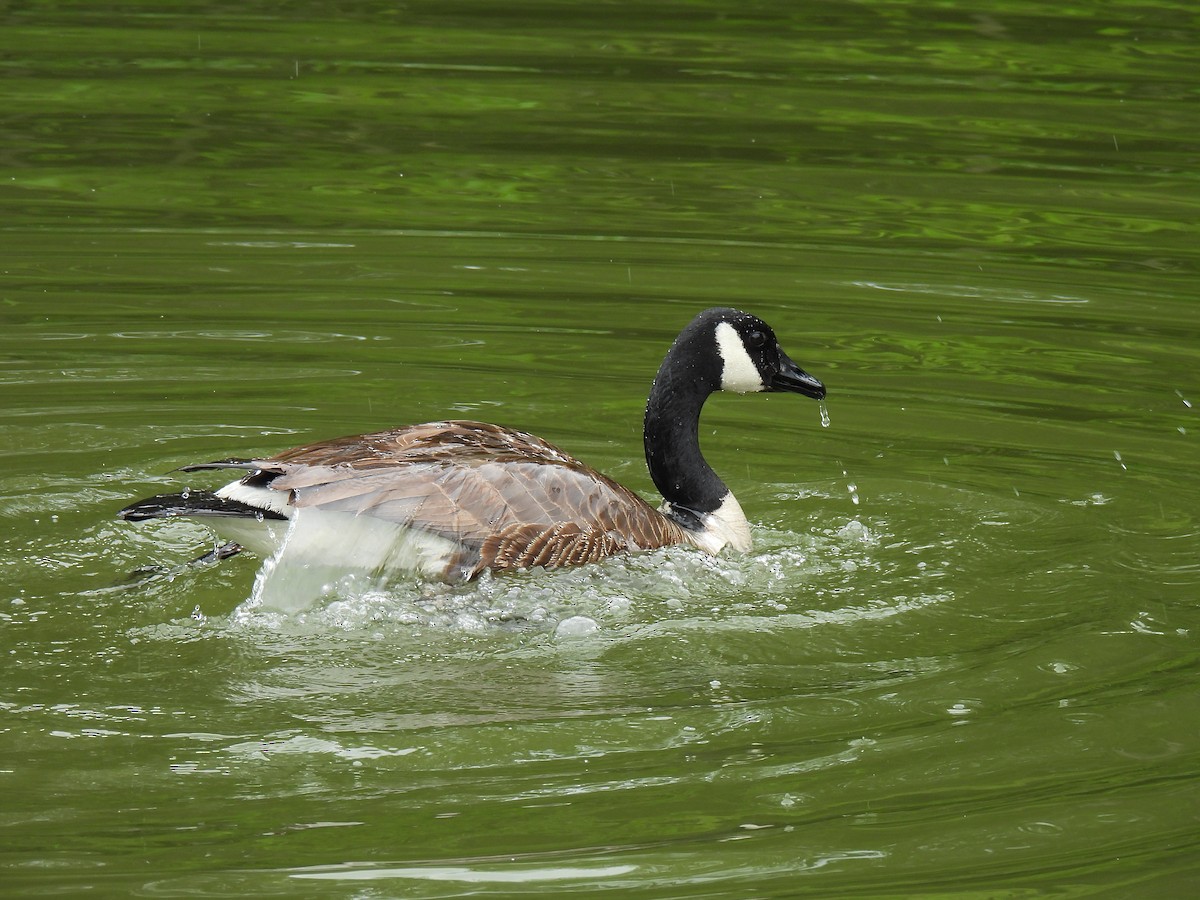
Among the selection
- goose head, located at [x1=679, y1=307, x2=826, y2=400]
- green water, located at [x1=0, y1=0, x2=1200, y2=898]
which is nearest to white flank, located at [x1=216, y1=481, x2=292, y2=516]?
green water, located at [x1=0, y1=0, x2=1200, y2=898]

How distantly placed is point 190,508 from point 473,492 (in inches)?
47.6

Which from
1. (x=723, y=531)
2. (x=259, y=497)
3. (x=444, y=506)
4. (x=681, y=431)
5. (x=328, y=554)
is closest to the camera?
(x=259, y=497)

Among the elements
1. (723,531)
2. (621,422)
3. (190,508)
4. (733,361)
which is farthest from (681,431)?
(190,508)

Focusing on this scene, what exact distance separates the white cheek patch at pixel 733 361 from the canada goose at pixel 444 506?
605 millimetres

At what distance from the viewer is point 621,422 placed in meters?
10.4

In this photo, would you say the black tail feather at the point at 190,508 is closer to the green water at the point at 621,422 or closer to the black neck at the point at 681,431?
the green water at the point at 621,422

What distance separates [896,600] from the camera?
308 inches

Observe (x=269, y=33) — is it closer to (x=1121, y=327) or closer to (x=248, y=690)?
(x=1121, y=327)

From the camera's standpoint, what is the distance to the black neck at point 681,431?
29.1ft

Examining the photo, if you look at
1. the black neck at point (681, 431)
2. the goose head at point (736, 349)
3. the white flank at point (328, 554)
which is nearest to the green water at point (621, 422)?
the white flank at point (328, 554)

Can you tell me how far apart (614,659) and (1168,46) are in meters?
12.2

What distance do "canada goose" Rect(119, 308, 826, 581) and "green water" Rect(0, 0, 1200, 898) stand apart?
6.6 inches

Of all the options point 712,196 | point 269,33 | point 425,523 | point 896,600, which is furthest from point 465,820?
point 269,33

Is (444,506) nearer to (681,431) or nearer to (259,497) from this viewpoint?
(259,497)
